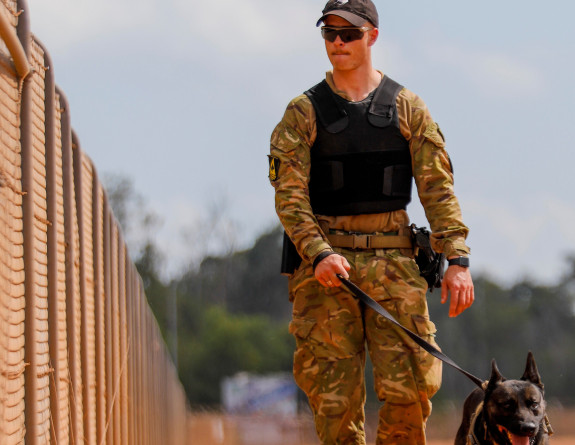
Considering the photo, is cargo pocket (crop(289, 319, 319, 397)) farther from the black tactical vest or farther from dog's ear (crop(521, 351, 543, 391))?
dog's ear (crop(521, 351, 543, 391))

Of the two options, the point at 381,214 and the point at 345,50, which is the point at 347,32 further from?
the point at 381,214

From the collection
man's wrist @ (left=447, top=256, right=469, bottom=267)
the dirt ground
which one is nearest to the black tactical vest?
man's wrist @ (left=447, top=256, right=469, bottom=267)

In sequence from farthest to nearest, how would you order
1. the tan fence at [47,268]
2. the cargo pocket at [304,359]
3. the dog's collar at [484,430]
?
the dog's collar at [484,430] → the cargo pocket at [304,359] → the tan fence at [47,268]

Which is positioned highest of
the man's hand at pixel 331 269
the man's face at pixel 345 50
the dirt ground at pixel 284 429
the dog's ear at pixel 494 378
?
the man's face at pixel 345 50

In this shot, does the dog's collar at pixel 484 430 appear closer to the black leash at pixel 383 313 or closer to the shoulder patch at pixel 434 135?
the black leash at pixel 383 313

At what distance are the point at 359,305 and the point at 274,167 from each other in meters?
0.69

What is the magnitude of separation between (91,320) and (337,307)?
1584 mm

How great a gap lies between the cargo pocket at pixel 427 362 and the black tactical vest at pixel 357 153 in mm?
512

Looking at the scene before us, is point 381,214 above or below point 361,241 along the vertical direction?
above

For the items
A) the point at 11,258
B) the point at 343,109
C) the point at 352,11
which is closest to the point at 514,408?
the point at 343,109

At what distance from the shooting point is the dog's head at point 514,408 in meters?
6.07

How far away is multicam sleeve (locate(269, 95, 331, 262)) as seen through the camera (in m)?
4.85

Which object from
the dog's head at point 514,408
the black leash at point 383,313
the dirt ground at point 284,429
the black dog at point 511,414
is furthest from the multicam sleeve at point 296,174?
the dirt ground at point 284,429

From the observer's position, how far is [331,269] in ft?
15.4
